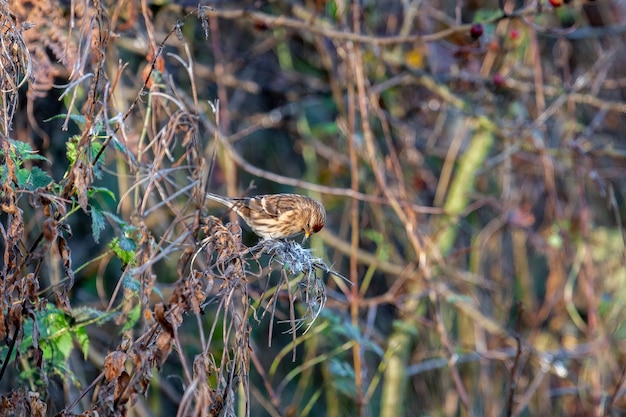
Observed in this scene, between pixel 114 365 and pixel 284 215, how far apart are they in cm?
145

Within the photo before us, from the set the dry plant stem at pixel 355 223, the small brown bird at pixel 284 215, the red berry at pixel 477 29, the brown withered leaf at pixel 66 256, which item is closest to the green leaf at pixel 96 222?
the brown withered leaf at pixel 66 256

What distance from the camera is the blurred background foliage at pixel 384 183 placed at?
11.2 feet

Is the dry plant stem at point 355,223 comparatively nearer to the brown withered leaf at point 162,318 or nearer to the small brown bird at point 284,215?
the small brown bird at point 284,215

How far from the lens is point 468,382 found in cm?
561

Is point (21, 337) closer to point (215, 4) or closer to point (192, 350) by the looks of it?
point (215, 4)

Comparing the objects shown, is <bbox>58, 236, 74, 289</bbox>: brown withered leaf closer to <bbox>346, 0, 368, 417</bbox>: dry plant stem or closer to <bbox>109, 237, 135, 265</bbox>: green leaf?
<bbox>109, 237, 135, 265</bbox>: green leaf

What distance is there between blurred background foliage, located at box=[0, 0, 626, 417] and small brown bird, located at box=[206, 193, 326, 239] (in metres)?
0.25

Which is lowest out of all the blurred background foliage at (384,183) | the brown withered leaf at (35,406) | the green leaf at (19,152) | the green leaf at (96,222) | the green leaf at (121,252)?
the blurred background foliage at (384,183)

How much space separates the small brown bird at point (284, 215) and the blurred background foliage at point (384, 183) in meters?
0.25

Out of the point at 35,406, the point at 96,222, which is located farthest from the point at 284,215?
the point at 35,406

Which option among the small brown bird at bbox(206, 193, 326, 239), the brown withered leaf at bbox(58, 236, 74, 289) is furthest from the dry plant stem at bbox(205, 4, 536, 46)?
the brown withered leaf at bbox(58, 236, 74, 289)

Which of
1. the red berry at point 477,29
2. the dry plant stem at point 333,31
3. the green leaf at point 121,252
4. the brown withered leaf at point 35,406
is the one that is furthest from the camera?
the dry plant stem at point 333,31

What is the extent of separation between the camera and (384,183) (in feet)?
12.7

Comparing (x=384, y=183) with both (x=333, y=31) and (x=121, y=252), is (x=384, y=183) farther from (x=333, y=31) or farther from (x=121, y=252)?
(x=121, y=252)
